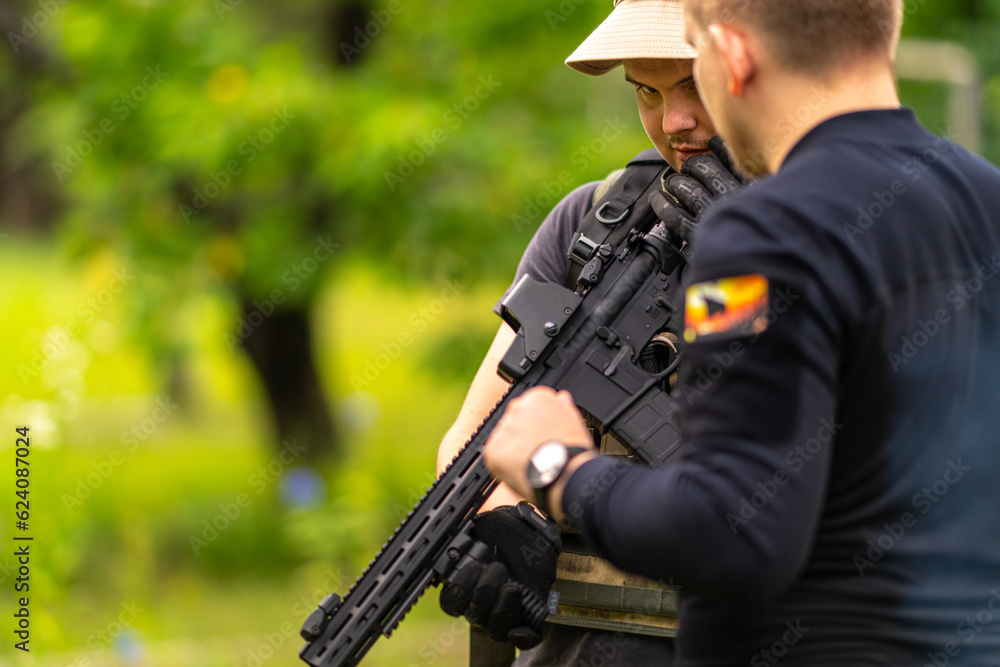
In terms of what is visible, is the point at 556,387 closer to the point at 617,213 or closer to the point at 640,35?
the point at 617,213

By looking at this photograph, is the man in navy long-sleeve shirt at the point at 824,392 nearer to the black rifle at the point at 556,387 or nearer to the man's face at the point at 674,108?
the black rifle at the point at 556,387

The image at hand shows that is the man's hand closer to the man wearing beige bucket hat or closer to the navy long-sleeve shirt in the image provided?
the navy long-sleeve shirt

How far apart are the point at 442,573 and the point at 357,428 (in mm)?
5733

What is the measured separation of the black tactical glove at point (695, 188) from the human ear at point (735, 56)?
0.63 metres

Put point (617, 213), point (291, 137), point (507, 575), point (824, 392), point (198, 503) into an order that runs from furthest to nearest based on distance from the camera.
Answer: point (198, 503), point (291, 137), point (617, 213), point (507, 575), point (824, 392)

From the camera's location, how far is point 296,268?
5336mm

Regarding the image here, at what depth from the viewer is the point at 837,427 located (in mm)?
1204

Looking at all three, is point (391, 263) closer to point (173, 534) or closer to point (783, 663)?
point (173, 534)

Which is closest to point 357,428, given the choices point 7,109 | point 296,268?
point 296,268

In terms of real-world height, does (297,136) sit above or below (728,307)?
below

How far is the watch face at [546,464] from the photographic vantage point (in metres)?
1.30

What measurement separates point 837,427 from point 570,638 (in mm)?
1010

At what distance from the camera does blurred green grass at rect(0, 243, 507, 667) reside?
3.98 m

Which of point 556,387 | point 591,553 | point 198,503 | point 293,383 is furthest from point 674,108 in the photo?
point 198,503
